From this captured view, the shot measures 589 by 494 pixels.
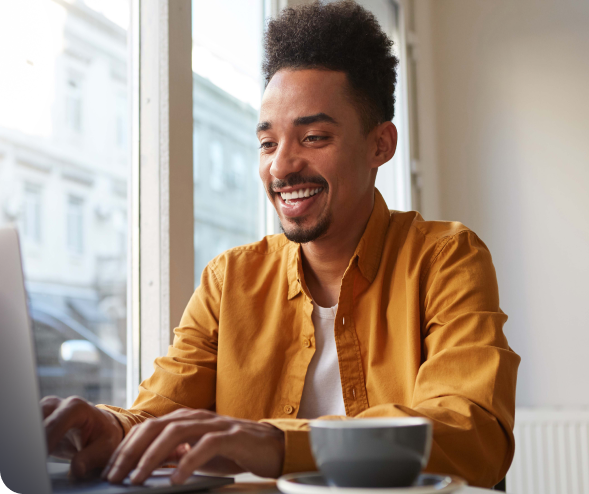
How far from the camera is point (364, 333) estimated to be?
3.94 ft

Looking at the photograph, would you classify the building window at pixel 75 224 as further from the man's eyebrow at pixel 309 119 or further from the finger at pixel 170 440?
the finger at pixel 170 440

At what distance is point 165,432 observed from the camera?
23.5 inches

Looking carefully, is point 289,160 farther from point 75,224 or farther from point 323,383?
point 75,224

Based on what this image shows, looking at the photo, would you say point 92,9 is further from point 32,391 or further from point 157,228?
point 32,391

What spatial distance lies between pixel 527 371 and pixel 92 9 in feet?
7.76

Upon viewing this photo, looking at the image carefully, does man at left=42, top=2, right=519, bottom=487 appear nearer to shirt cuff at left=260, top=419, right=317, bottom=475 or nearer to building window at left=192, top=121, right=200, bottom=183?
shirt cuff at left=260, top=419, right=317, bottom=475

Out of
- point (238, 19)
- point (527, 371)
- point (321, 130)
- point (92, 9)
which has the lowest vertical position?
point (527, 371)

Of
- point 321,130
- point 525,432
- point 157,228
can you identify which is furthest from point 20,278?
point 525,432

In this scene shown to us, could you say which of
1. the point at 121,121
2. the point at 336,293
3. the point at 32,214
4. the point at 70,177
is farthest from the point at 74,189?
the point at 336,293

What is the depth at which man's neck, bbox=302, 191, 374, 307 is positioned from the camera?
1.33 metres

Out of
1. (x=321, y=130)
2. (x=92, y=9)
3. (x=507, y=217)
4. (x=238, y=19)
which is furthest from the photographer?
(x=507, y=217)

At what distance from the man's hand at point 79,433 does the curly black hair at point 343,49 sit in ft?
2.78

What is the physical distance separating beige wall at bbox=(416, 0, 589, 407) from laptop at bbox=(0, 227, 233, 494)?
9.07 ft

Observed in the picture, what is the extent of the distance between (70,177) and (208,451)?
1059 millimetres
